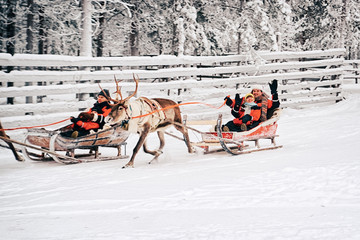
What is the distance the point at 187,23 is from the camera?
19.6 meters

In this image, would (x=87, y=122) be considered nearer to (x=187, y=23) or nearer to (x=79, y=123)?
(x=79, y=123)

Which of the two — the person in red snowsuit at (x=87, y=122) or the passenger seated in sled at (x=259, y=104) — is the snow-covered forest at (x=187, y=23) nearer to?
the person in red snowsuit at (x=87, y=122)

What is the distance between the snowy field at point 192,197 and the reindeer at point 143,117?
1.83ft

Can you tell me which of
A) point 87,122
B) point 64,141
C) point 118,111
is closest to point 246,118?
point 118,111

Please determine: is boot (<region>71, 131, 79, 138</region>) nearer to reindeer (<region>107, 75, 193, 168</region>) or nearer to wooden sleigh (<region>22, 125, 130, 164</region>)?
wooden sleigh (<region>22, 125, 130, 164</region>)

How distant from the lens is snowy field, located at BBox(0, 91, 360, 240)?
13.9ft

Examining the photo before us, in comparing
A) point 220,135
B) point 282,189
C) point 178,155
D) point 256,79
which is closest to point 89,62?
point 178,155

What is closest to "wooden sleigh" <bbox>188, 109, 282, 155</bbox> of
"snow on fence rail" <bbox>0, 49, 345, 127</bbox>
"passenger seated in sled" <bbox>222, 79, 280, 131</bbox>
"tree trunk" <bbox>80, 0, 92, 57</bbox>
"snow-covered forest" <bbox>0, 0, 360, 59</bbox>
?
"passenger seated in sled" <bbox>222, 79, 280, 131</bbox>

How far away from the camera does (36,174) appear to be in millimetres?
7113

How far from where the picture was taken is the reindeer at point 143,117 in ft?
23.7

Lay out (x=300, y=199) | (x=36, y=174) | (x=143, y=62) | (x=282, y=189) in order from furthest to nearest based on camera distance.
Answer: (x=143, y=62), (x=36, y=174), (x=282, y=189), (x=300, y=199)

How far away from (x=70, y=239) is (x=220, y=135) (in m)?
4.49

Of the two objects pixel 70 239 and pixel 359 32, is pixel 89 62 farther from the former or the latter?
pixel 359 32

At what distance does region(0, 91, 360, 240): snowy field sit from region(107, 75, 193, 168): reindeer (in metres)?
0.56
